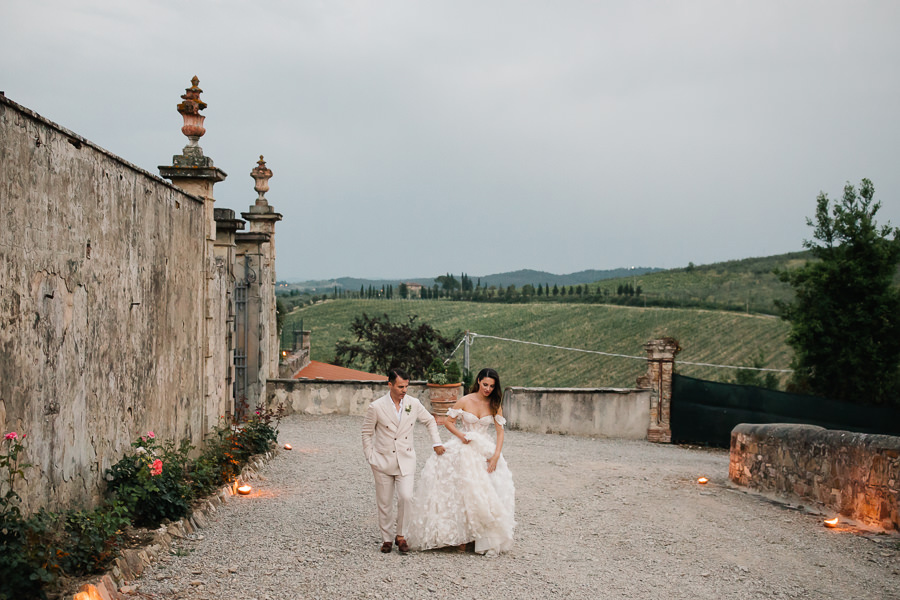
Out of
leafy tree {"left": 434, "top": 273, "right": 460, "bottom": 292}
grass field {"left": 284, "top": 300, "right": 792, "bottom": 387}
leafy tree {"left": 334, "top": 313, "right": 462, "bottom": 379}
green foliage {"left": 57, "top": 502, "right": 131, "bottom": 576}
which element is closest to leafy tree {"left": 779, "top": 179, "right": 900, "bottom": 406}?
grass field {"left": 284, "top": 300, "right": 792, "bottom": 387}

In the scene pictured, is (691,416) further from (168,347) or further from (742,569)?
(168,347)

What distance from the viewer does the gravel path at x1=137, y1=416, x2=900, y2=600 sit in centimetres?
543

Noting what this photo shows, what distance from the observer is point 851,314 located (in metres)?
29.4

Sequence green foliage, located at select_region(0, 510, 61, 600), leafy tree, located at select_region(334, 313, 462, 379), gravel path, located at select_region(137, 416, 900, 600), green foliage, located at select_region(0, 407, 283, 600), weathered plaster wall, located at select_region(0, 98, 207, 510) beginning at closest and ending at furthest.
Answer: green foliage, located at select_region(0, 510, 61, 600) < green foliage, located at select_region(0, 407, 283, 600) < weathered plaster wall, located at select_region(0, 98, 207, 510) < gravel path, located at select_region(137, 416, 900, 600) < leafy tree, located at select_region(334, 313, 462, 379)

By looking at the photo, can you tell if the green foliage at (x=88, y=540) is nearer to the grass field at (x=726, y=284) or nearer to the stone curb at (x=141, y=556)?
the stone curb at (x=141, y=556)

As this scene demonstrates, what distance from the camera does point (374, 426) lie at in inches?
245

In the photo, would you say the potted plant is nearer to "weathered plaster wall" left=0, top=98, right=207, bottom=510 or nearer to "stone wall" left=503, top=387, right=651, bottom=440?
"stone wall" left=503, top=387, right=651, bottom=440

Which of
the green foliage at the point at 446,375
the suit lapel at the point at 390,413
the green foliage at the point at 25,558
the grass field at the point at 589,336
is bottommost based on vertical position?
the grass field at the point at 589,336

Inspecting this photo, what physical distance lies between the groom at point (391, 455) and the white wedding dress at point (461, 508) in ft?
0.53

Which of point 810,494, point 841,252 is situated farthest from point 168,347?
point 841,252

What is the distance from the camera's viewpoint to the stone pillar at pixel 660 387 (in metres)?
15.9

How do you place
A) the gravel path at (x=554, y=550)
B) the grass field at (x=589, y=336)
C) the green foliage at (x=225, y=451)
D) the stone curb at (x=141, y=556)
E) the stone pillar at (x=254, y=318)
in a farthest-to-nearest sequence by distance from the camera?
the grass field at (x=589, y=336) < the stone pillar at (x=254, y=318) < the green foliage at (x=225, y=451) < the gravel path at (x=554, y=550) < the stone curb at (x=141, y=556)

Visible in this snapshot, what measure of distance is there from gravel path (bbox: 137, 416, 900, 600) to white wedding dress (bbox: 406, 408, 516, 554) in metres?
0.15

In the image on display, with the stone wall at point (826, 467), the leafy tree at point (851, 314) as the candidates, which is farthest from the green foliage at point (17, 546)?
the leafy tree at point (851, 314)
